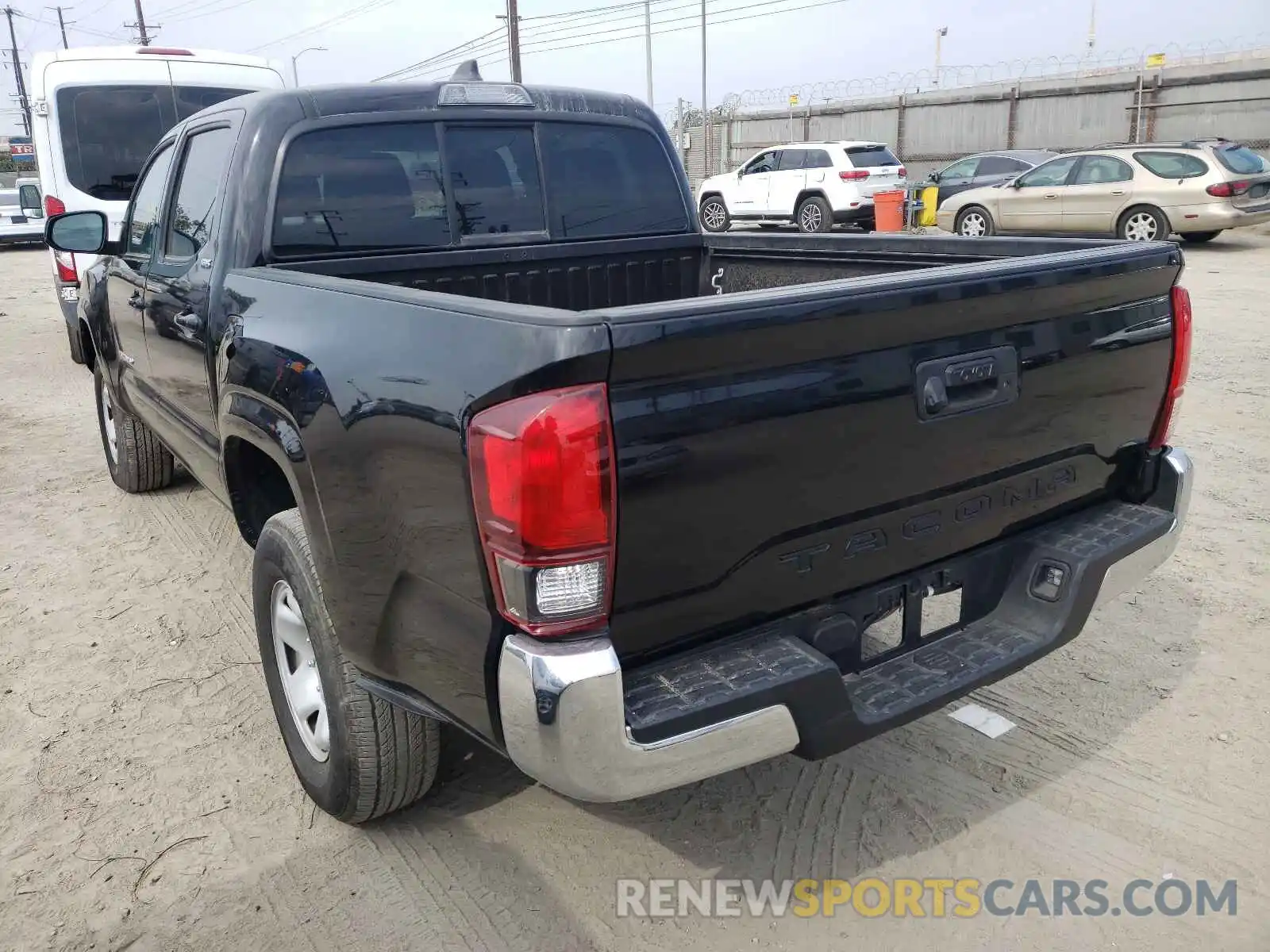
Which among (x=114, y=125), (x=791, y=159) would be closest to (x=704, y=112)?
(x=791, y=159)

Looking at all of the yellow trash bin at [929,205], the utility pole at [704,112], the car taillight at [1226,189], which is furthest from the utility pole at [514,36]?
the car taillight at [1226,189]

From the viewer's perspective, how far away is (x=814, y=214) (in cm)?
1867

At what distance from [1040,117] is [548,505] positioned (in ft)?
90.2

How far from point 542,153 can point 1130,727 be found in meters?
2.85

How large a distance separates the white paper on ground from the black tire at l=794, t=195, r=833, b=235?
52.2 feet

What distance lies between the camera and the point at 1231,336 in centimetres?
901

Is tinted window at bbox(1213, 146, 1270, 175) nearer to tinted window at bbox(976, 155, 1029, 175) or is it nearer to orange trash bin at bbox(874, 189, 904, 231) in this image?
tinted window at bbox(976, 155, 1029, 175)

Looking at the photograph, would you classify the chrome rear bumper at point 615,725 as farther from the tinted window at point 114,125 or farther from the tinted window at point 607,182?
the tinted window at point 114,125

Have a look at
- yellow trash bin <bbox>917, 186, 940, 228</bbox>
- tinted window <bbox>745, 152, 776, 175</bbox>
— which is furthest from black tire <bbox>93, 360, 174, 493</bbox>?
yellow trash bin <bbox>917, 186, 940, 228</bbox>

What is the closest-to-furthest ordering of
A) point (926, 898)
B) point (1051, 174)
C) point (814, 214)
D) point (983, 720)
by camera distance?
1. point (926, 898)
2. point (983, 720)
3. point (1051, 174)
4. point (814, 214)

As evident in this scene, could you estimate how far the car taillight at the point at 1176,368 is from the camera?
2.77 metres

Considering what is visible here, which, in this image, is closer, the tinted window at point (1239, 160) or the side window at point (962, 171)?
the tinted window at point (1239, 160)

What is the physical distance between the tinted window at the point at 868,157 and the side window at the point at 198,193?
15.9 m

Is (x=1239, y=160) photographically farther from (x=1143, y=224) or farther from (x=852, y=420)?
(x=852, y=420)
